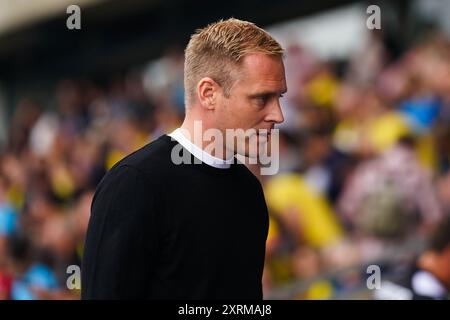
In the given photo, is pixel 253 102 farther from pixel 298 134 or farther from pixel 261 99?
pixel 298 134

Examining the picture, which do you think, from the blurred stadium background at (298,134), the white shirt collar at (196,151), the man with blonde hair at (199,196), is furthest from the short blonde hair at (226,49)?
the blurred stadium background at (298,134)

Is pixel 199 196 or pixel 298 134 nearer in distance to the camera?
pixel 199 196

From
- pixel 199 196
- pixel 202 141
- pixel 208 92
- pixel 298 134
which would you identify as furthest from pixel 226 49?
pixel 298 134

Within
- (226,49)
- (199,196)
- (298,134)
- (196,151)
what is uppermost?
(298,134)

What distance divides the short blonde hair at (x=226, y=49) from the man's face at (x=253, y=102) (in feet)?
0.06

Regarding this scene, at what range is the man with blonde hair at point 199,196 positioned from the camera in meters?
2.30

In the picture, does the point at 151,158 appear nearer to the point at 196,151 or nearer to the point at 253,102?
the point at 196,151

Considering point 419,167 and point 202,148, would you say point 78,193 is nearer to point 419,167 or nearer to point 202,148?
point 419,167

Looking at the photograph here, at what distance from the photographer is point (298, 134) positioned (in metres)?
7.06

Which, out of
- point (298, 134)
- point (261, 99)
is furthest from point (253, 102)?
point (298, 134)

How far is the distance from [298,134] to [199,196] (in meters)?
4.69

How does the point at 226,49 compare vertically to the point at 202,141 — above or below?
above

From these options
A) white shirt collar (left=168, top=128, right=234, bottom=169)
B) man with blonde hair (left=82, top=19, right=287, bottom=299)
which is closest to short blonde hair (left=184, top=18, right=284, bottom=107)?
man with blonde hair (left=82, top=19, right=287, bottom=299)

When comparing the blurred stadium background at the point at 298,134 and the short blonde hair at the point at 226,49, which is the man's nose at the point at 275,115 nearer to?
the short blonde hair at the point at 226,49
